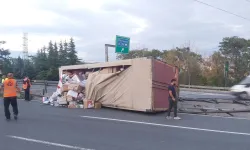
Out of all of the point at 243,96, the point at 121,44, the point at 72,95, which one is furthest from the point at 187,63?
the point at 72,95

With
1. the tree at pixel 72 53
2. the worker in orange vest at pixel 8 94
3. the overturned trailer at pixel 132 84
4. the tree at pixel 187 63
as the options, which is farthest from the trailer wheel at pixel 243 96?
the tree at pixel 72 53

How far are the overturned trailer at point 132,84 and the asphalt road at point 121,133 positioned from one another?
1.36 meters

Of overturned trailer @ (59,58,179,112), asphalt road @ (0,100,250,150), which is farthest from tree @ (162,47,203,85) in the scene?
asphalt road @ (0,100,250,150)

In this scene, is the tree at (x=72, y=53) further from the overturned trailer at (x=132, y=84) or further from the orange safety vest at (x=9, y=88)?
the orange safety vest at (x=9, y=88)

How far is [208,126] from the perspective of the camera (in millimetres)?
10875

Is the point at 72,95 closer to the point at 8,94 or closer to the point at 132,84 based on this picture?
the point at 132,84

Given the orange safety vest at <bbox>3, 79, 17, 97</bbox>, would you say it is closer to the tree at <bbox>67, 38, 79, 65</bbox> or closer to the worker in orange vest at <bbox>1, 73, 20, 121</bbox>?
the worker in orange vest at <bbox>1, 73, 20, 121</bbox>

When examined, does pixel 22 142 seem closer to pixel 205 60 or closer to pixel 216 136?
pixel 216 136

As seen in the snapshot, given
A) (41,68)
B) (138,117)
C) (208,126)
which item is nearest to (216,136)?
(208,126)

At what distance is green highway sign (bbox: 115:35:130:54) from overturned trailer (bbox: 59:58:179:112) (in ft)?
20.3

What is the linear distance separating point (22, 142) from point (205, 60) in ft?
179

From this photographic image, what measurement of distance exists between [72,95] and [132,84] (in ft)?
12.4

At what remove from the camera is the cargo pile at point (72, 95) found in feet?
53.3

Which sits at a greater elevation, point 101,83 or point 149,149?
point 101,83
